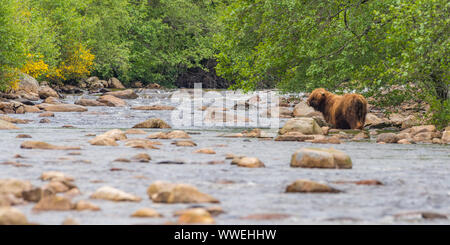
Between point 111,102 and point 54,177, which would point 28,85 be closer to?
point 111,102

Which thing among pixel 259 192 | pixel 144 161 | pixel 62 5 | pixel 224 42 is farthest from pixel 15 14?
pixel 259 192

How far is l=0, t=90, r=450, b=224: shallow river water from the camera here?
5.20 metres

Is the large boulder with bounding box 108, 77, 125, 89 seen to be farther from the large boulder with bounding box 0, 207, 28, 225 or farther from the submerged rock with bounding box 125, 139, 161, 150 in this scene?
the large boulder with bounding box 0, 207, 28, 225

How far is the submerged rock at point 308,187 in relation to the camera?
6371mm

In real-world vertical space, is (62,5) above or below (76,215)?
above

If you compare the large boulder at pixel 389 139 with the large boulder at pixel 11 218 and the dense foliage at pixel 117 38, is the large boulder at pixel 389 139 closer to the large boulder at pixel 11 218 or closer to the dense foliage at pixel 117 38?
the large boulder at pixel 11 218

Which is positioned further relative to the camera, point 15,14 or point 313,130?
point 15,14

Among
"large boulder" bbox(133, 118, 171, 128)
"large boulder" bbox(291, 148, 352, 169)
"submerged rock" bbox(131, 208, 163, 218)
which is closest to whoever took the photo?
"submerged rock" bbox(131, 208, 163, 218)

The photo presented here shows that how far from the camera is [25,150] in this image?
10.3m

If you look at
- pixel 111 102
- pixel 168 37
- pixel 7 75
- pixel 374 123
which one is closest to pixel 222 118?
pixel 374 123

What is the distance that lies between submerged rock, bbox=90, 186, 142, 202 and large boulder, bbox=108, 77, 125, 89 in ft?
144

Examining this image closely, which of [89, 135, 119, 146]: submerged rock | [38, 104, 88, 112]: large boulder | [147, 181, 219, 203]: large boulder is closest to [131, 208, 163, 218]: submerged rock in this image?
[147, 181, 219, 203]: large boulder

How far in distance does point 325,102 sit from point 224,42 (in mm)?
4571
